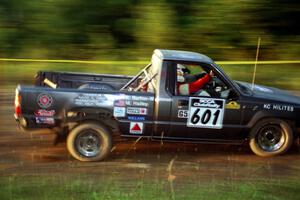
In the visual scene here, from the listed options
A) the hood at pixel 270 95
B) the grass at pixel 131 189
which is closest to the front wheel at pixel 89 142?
the grass at pixel 131 189

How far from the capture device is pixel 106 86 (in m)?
8.86

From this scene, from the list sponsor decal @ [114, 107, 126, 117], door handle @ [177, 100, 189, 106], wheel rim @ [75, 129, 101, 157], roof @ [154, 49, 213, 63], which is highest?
roof @ [154, 49, 213, 63]

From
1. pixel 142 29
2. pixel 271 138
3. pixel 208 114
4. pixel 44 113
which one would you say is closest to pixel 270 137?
pixel 271 138

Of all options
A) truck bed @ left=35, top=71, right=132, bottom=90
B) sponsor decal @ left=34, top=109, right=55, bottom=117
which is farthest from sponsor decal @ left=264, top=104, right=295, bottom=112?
sponsor decal @ left=34, top=109, right=55, bottom=117

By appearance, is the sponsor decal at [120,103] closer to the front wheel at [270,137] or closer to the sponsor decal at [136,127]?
the sponsor decal at [136,127]

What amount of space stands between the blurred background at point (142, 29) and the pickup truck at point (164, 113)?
921cm

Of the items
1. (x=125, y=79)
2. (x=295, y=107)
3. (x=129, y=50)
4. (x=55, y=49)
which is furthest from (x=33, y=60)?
(x=295, y=107)

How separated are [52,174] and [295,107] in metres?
3.91

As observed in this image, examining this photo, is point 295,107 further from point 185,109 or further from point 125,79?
point 125,79

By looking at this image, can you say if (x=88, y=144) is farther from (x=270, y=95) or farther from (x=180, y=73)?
(x=270, y=95)

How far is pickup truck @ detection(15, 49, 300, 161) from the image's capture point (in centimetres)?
735

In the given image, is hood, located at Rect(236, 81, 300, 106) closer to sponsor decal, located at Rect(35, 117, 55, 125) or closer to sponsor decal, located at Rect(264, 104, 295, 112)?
sponsor decal, located at Rect(264, 104, 295, 112)

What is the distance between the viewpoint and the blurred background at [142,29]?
1692 cm

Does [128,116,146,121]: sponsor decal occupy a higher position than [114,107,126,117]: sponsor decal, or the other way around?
[114,107,126,117]: sponsor decal
